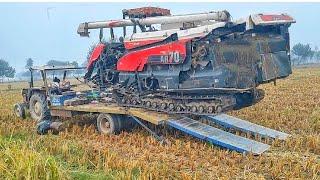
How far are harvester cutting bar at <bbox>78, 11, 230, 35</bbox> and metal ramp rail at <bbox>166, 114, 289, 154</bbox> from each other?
2514 millimetres

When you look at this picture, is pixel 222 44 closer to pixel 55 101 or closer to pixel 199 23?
pixel 199 23

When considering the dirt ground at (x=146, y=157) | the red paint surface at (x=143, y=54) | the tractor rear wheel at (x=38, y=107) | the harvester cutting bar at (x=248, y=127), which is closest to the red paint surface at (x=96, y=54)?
the red paint surface at (x=143, y=54)

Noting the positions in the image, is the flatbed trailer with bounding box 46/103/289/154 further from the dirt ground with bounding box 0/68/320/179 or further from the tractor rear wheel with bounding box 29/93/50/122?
the tractor rear wheel with bounding box 29/93/50/122

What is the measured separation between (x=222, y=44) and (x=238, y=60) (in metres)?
0.52

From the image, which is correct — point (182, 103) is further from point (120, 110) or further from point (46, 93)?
point (46, 93)

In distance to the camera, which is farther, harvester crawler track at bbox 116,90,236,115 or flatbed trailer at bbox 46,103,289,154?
harvester crawler track at bbox 116,90,236,115

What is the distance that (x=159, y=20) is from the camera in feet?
35.9

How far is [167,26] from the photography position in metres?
10.9

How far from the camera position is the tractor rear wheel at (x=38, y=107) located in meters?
12.3

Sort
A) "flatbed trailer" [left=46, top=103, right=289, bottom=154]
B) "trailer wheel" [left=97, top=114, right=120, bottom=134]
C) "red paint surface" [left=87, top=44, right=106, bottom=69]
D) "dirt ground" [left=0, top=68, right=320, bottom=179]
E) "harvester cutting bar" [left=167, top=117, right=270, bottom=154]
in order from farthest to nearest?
1. "red paint surface" [left=87, top=44, right=106, bottom=69]
2. "trailer wheel" [left=97, top=114, right=120, bottom=134]
3. "flatbed trailer" [left=46, top=103, right=289, bottom=154]
4. "harvester cutting bar" [left=167, top=117, right=270, bottom=154]
5. "dirt ground" [left=0, top=68, right=320, bottom=179]

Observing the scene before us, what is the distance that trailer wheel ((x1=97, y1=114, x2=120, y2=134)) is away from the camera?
1042 cm

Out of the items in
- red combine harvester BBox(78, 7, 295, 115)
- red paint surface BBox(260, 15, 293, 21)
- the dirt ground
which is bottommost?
the dirt ground

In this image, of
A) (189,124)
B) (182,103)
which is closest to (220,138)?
(189,124)

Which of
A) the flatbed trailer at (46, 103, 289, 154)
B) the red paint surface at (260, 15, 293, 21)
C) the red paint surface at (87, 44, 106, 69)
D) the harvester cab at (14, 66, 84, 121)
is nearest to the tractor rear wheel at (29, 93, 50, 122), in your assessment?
the harvester cab at (14, 66, 84, 121)
